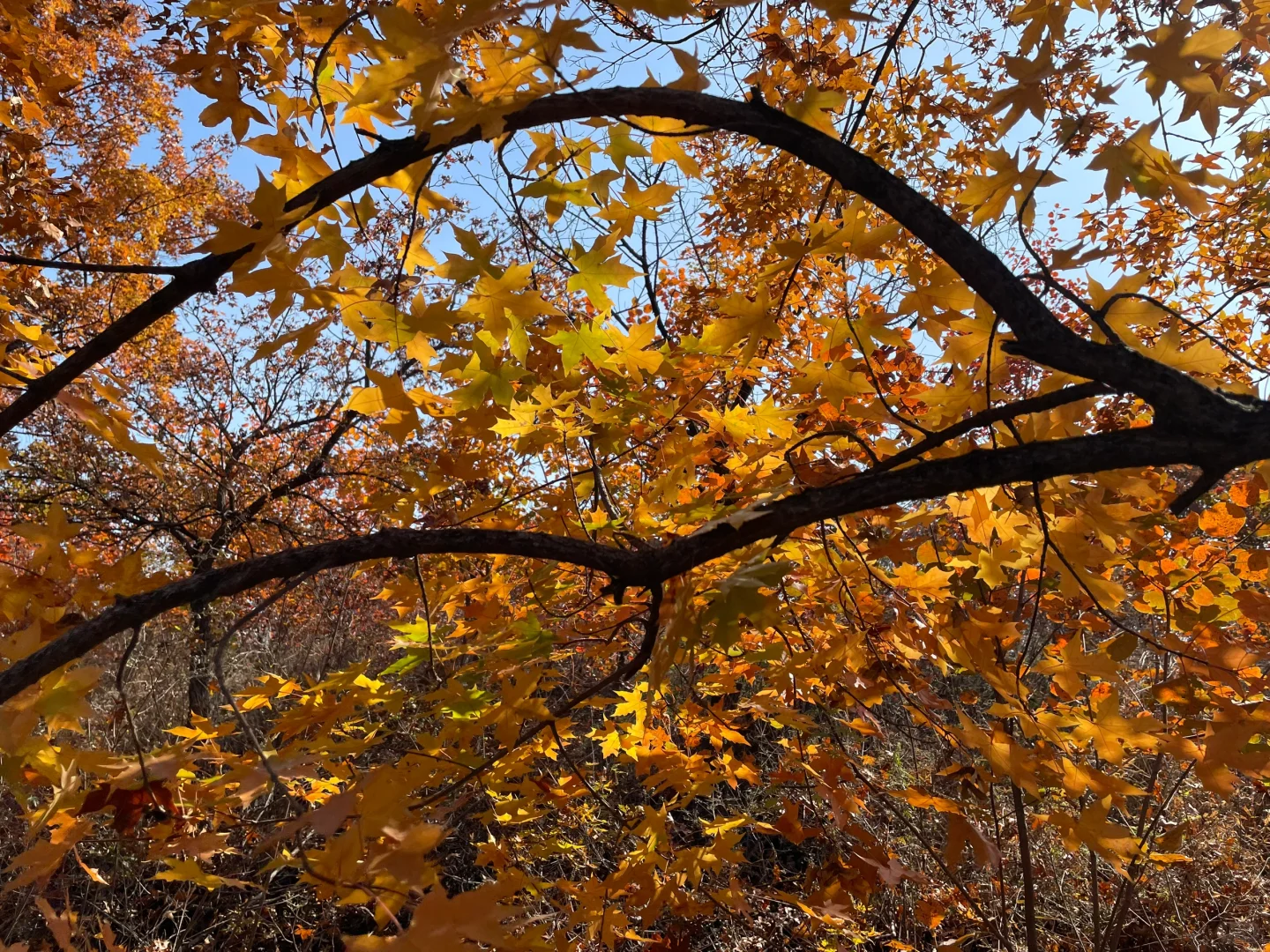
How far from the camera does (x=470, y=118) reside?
98 cm

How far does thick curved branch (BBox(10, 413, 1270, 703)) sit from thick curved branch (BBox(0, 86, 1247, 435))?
3.5 inches

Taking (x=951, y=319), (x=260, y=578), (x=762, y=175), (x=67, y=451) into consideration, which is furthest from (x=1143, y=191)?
(x=67, y=451)

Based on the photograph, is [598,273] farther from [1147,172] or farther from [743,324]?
[1147,172]

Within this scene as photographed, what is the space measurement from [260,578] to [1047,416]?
4.81ft

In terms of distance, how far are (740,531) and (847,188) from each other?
0.69 m

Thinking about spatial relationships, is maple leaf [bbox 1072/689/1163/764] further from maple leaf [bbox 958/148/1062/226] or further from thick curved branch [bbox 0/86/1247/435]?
maple leaf [bbox 958/148/1062/226]

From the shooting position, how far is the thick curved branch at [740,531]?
3.34 ft

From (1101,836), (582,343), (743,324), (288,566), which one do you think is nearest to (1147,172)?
(743,324)

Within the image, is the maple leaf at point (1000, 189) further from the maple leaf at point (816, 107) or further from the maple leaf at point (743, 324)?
the maple leaf at point (743, 324)

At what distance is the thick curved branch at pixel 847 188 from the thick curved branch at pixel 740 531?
0.29 feet

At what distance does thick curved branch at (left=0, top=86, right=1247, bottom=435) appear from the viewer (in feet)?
3.61

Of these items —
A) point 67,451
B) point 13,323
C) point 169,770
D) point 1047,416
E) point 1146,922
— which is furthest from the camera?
point 67,451

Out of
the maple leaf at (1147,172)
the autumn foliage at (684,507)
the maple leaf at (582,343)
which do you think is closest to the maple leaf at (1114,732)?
the autumn foliage at (684,507)

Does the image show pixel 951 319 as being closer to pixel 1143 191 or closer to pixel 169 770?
pixel 1143 191
